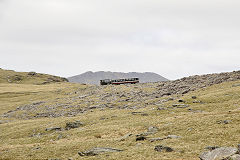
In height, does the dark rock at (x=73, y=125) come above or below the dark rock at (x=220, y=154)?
below

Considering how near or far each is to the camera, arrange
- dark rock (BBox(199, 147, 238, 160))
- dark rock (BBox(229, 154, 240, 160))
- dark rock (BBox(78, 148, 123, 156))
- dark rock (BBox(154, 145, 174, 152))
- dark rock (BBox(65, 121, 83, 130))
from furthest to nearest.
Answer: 1. dark rock (BBox(65, 121, 83, 130))
2. dark rock (BBox(78, 148, 123, 156))
3. dark rock (BBox(154, 145, 174, 152))
4. dark rock (BBox(199, 147, 238, 160))
5. dark rock (BBox(229, 154, 240, 160))

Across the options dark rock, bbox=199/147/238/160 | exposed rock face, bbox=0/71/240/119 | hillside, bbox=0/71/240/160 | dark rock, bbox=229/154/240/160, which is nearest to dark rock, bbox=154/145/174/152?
hillside, bbox=0/71/240/160

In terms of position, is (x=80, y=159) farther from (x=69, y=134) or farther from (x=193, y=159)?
(x=69, y=134)

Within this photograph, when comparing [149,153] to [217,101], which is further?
[217,101]

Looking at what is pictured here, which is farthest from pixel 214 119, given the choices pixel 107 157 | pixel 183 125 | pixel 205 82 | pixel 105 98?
pixel 105 98

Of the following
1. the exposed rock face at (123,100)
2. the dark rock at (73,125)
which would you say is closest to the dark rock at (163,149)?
the dark rock at (73,125)

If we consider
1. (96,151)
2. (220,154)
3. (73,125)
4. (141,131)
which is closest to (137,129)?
(141,131)

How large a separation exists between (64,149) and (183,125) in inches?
698

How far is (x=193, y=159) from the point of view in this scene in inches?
834

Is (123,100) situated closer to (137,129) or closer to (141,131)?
(137,129)

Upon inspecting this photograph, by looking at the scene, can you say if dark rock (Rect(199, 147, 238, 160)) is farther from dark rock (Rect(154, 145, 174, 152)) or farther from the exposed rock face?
the exposed rock face

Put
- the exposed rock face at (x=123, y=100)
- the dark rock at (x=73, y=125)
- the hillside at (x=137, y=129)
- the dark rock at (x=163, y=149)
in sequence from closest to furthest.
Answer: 1. the dark rock at (x=163, y=149)
2. the hillside at (x=137, y=129)
3. the dark rock at (x=73, y=125)
4. the exposed rock face at (x=123, y=100)

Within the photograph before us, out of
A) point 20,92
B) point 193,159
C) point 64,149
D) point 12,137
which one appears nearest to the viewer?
point 193,159

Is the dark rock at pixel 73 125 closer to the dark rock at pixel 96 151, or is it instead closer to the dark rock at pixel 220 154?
the dark rock at pixel 96 151
